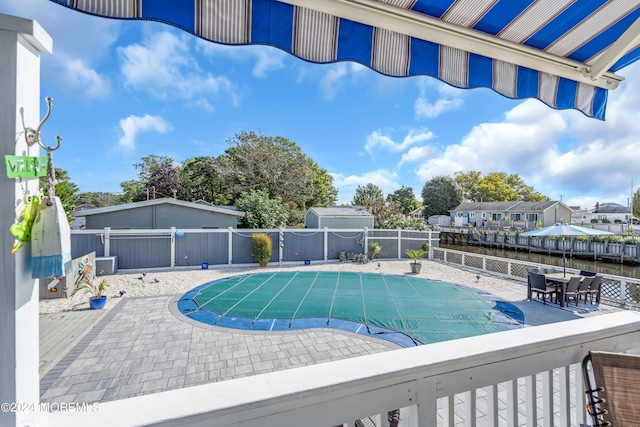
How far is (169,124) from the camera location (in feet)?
76.4

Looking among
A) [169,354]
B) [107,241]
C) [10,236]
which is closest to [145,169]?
[107,241]

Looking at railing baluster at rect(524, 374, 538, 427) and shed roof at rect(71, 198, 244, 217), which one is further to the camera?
shed roof at rect(71, 198, 244, 217)

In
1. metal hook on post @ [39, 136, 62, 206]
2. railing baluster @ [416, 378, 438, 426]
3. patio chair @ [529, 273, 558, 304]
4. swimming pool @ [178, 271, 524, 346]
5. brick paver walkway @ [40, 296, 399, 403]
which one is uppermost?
metal hook on post @ [39, 136, 62, 206]

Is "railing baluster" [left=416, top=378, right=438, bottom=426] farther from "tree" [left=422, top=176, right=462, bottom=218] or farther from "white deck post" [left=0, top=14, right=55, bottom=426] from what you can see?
"tree" [left=422, top=176, right=462, bottom=218]

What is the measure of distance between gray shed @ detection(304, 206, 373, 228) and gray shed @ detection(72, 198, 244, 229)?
150 inches

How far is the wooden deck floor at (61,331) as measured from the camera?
13.6 ft

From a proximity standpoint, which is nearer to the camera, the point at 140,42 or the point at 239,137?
the point at 140,42

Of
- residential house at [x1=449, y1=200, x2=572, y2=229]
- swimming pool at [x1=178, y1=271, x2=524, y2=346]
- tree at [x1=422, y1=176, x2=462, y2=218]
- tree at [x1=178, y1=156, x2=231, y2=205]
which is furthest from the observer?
tree at [x1=422, y1=176, x2=462, y2=218]

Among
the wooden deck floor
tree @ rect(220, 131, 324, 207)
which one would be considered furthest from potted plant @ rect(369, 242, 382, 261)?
the wooden deck floor

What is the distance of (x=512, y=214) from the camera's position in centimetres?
3331

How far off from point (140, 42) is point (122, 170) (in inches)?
983

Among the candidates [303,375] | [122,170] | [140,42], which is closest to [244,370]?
[303,375]

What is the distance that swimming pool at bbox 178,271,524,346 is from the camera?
5.48 meters

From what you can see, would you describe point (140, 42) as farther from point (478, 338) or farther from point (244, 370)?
point (478, 338)
